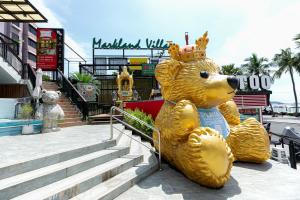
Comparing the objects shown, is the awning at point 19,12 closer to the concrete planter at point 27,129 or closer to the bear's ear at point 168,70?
the concrete planter at point 27,129

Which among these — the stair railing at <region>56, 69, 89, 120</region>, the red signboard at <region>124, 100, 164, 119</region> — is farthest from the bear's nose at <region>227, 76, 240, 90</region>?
the stair railing at <region>56, 69, 89, 120</region>

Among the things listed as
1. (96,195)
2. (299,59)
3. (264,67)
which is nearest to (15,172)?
(96,195)

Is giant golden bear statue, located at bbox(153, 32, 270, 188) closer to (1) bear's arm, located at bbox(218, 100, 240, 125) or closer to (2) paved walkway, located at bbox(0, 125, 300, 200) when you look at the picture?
(1) bear's arm, located at bbox(218, 100, 240, 125)

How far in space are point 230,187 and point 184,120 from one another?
55.8 inches

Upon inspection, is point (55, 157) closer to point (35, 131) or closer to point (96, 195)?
point (96, 195)

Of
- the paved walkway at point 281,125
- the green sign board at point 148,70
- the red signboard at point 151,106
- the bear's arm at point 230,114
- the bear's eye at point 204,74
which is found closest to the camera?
the bear's eye at point 204,74

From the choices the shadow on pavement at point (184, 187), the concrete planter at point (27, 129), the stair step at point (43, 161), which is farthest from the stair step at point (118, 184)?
the concrete planter at point (27, 129)

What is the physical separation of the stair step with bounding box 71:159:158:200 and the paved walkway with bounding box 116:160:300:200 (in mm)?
97

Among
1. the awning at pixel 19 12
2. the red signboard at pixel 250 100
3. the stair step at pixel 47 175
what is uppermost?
the awning at pixel 19 12

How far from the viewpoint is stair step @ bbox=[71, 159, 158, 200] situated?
3277 millimetres

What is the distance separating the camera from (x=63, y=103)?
11625mm

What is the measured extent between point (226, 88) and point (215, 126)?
776 millimetres

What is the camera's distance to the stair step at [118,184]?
3277mm

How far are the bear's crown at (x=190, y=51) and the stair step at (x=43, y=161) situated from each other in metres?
2.46
